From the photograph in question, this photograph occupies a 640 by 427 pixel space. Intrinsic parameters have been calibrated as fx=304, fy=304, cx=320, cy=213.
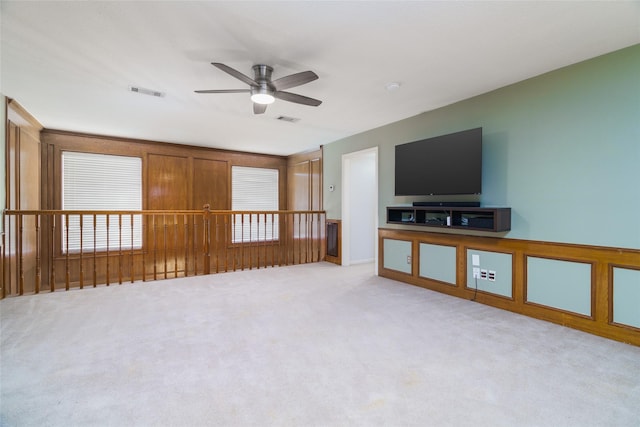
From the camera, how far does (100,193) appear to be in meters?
5.51

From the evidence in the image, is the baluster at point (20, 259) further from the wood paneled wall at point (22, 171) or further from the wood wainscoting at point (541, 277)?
the wood wainscoting at point (541, 277)

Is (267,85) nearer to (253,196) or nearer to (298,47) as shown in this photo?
(298,47)

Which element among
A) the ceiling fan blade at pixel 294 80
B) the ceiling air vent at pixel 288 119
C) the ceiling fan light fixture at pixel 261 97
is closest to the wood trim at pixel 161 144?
the ceiling air vent at pixel 288 119

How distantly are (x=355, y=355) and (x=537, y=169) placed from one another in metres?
2.53

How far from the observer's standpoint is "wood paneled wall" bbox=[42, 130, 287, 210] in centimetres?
514

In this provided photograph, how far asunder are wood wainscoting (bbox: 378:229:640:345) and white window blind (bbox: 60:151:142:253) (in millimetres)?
4838

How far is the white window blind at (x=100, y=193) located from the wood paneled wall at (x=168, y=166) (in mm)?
119

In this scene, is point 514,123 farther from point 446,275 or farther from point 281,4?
point 281,4

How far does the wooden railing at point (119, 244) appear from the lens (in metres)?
3.89

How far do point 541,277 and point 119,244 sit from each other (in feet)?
20.4

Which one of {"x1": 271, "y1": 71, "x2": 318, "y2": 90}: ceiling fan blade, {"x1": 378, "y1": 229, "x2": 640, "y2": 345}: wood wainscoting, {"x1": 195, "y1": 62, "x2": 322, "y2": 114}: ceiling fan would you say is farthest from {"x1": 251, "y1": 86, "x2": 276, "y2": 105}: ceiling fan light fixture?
{"x1": 378, "y1": 229, "x2": 640, "y2": 345}: wood wainscoting

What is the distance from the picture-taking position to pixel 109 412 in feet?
5.26

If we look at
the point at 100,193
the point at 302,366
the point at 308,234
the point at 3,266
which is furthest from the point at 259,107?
the point at 100,193

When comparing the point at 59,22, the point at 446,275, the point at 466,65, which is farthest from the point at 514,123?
the point at 59,22
